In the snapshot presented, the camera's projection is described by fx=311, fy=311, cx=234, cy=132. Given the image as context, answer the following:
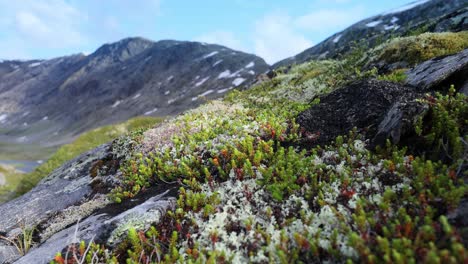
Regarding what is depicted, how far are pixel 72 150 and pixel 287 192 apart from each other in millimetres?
29045

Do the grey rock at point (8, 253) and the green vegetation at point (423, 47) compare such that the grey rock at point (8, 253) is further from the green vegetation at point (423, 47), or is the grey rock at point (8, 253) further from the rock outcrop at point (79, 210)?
the green vegetation at point (423, 47)

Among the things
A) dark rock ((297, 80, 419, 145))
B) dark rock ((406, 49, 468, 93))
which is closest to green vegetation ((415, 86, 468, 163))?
dark rock ((297, 80, 419, 145))

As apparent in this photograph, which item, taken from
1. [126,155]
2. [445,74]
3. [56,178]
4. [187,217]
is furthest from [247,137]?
[56,178]

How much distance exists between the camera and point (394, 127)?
7238mm

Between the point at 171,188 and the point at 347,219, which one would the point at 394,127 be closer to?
the point at 347,219

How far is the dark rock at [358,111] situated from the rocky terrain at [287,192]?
0.15ft

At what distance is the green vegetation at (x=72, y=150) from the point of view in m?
23.9

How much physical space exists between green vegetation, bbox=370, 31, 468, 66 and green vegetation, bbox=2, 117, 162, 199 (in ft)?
45.3

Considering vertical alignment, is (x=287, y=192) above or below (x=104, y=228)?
below

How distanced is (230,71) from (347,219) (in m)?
146

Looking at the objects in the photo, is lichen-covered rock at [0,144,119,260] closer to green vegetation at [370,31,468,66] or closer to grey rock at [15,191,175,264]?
grey rock at [15,191,175,264]

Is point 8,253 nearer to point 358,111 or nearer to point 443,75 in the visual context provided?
point 358,111

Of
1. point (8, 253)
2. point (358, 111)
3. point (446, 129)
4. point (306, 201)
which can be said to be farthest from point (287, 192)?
point (8, 253)

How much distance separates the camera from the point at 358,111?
30.8ft
